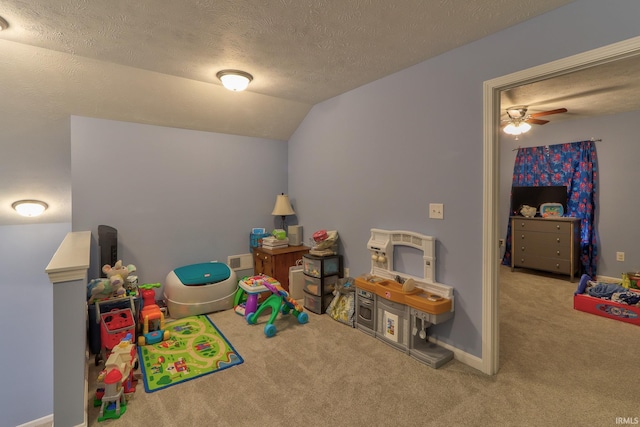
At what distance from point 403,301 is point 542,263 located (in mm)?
3454

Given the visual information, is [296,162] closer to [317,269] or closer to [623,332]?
[317,269]

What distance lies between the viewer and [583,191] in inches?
178

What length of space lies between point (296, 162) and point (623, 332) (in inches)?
151

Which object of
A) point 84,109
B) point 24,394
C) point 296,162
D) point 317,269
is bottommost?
point 24,394

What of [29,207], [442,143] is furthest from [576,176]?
[29,207]

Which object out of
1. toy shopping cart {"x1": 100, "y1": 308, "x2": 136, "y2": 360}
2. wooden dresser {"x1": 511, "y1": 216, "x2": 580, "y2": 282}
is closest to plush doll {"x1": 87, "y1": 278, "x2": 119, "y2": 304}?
toy shopping cart {"x1": 100, "y1": 308, "x2": 136, "y2": 360}

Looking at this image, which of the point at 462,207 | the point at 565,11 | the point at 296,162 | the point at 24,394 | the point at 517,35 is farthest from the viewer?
the point at 296,162

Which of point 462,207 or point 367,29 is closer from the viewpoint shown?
point 367,29

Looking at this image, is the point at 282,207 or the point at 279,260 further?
the point at 282,207

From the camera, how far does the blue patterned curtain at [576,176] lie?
446 cm

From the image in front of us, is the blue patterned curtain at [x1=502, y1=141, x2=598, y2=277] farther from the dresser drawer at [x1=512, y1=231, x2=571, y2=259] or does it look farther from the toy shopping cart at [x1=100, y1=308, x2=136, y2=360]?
the toy shopping cart at [x1=100, y1=308, x2=136, y2=360]

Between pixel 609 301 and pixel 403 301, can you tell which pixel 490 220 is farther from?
pixel 609 301

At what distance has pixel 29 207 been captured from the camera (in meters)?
3.43

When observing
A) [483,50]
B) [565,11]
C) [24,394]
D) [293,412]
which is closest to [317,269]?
[293,412]
